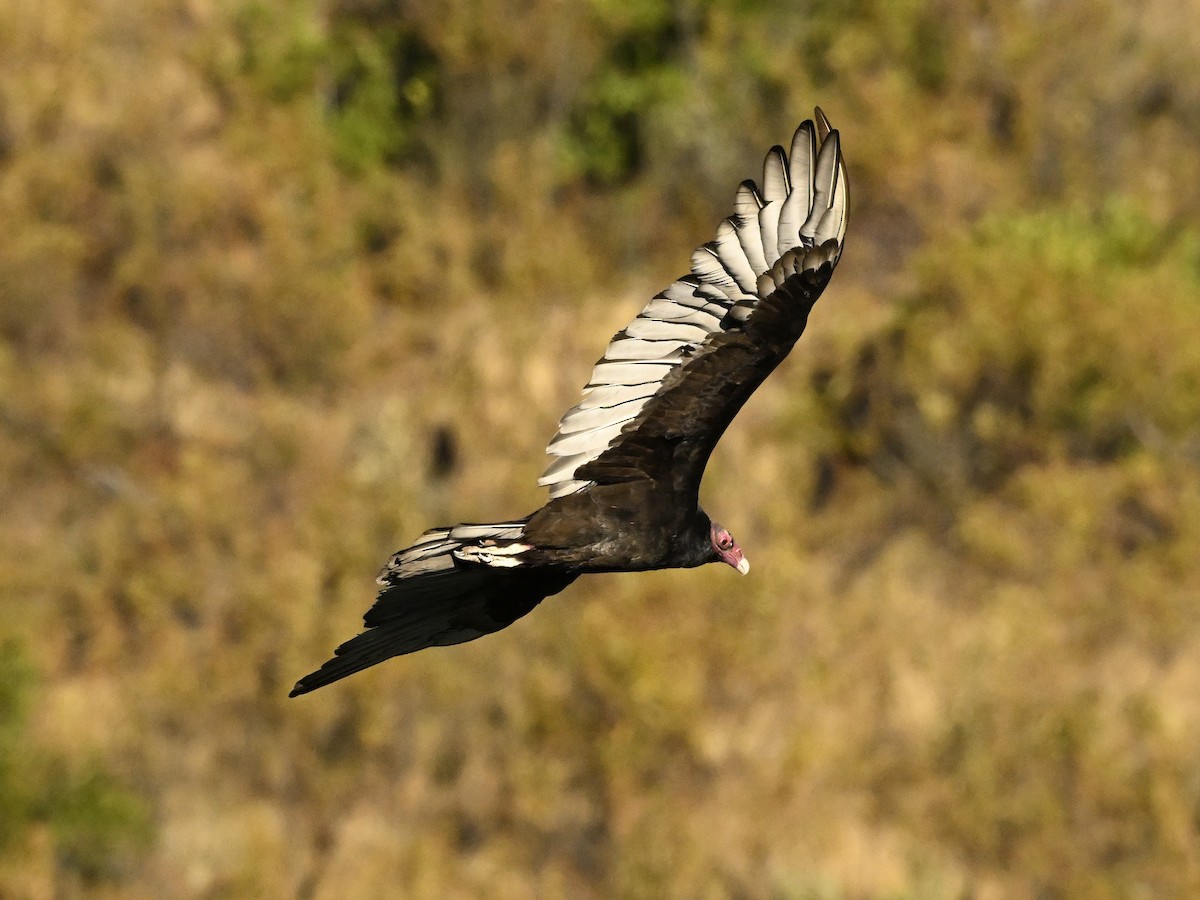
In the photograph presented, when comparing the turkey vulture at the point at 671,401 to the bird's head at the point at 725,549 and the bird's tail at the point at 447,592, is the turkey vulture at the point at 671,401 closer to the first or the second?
the bird's tail at the point at 447,592

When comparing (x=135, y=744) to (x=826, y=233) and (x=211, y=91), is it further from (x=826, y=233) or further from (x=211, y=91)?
(x=826, y=233)

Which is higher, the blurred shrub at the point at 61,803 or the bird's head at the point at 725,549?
the blurred shrub at the point at 61,803

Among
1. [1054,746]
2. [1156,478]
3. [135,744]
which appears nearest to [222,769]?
[135,744]

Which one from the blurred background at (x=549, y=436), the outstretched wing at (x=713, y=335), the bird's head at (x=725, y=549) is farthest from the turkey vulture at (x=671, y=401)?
the blurred background at (x=549, y=436)

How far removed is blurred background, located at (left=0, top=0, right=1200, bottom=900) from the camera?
45.9 feet

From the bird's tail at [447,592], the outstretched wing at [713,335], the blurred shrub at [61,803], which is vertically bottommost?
the bird's tail at [447,592]

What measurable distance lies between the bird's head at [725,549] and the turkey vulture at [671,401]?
0.12 m

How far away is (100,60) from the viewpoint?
64.8 ft

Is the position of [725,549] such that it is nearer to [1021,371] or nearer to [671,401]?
[671,401]

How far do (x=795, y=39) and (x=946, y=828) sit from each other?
836 cm

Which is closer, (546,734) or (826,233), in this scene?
(826,233)

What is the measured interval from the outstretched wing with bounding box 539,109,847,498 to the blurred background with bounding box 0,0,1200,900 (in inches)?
280

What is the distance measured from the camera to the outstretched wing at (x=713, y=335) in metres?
6.54

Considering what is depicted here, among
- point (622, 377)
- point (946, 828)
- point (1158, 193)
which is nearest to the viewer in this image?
point (622, 377)
